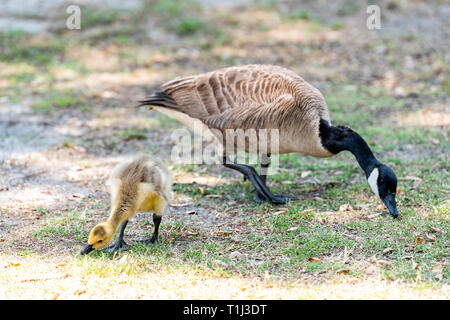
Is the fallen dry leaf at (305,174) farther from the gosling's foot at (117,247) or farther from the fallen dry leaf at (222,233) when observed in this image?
the gosling's foot at (117,247)

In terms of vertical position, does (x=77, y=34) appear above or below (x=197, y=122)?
above

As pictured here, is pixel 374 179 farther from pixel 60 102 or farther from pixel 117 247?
pixel 60 102

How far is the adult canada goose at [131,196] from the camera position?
4.92m

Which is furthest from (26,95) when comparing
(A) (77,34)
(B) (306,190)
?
(B) (306,190)

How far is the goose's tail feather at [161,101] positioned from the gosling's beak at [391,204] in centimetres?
272

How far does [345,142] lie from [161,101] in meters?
2.31

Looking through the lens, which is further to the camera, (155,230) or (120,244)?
(155,230)

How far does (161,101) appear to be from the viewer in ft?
23.5

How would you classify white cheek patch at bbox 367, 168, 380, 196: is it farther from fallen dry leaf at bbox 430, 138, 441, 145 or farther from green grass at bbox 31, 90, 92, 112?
green grass at bbox 31, 90, 92, 112

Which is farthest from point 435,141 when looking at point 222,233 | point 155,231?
point 155,231

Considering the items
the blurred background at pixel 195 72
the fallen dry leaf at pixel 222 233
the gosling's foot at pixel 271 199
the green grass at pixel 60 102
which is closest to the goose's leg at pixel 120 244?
the blurred background at pixel 195 72

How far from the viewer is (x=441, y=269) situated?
15.8ft

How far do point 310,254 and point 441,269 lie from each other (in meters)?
1.10
